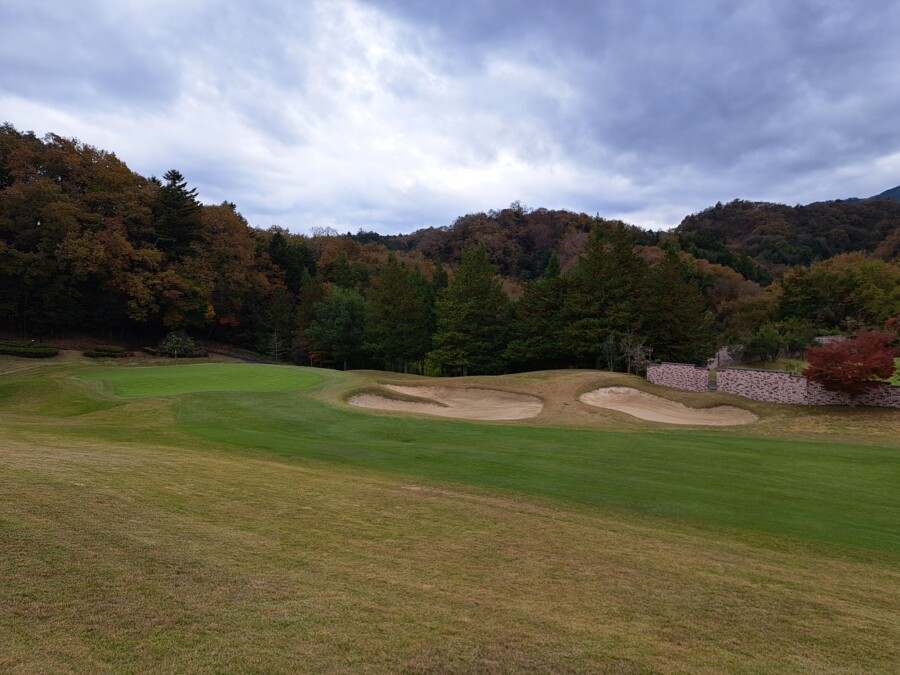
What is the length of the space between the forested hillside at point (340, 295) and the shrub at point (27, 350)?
6.58m

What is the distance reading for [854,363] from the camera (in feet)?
60.4

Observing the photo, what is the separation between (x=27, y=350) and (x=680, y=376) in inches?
1737

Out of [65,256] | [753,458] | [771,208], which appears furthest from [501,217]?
[753,458]

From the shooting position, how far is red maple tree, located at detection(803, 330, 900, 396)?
59.0 ft

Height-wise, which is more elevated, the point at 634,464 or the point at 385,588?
the point at 385,588

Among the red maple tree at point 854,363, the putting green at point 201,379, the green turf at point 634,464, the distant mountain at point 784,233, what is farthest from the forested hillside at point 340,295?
the distant mountain at point 784,233

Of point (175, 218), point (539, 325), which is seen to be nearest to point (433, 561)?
point (539, 325)

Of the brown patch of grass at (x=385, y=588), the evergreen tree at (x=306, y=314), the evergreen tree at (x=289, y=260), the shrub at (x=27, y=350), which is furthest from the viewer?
the evergreen tree at (x=289, y=260)

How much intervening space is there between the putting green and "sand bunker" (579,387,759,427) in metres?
14.5

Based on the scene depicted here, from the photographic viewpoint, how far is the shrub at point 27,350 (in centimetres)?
3541

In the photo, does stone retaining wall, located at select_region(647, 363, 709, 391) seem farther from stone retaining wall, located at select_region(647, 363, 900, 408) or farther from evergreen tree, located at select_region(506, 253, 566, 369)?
evergreen tree, located at select_region(506, 253, 566, 369)

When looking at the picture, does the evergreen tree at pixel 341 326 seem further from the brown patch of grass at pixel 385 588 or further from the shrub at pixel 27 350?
the brown patch of grass at pixel 385 588

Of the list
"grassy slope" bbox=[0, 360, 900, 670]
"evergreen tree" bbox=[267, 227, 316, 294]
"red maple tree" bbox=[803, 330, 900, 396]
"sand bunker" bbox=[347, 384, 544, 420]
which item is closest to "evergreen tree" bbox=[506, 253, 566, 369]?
"sand bunker" bbox=[347, 384, 544, 420]

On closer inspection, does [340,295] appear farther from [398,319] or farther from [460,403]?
[460,403]
